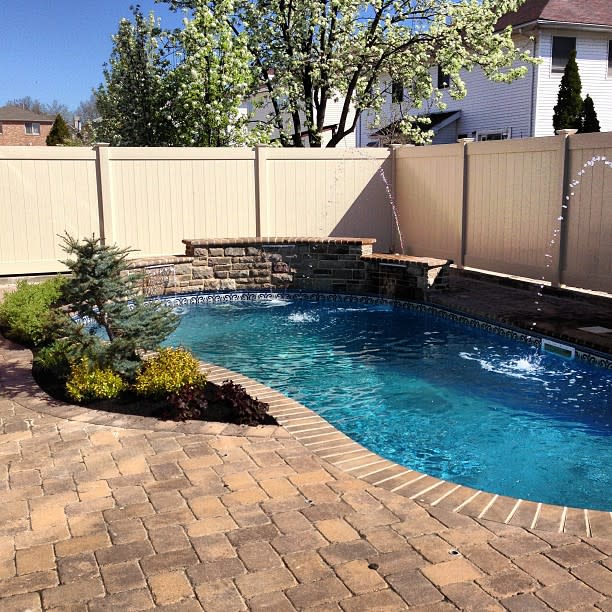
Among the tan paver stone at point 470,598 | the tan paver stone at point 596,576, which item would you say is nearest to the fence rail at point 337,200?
the tan paver stone at point 596,576

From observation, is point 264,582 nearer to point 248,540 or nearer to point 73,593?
point 248,540

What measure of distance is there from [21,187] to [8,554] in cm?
1023

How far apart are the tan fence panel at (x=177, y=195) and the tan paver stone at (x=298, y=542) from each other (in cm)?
1032

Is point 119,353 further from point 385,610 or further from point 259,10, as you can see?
point 259,10

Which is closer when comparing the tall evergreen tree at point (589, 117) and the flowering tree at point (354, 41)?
the flowering tree at point (354, 41)

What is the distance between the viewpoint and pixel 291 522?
12.4 ft

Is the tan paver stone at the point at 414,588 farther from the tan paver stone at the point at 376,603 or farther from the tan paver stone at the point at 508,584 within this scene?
the tan paver stone at the point at 508,584

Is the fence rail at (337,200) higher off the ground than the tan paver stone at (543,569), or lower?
higher

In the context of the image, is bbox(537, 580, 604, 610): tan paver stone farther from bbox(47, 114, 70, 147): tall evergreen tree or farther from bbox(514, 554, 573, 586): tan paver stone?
bbox(47, 114, 70, 147): tall evergreen tree

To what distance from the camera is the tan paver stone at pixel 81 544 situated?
3498 mm

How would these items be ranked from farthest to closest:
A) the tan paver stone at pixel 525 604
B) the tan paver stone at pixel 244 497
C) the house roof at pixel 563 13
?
the house roof at pixel 563 13 < the tan paver stone at pixel 244 497 < the tan paver stone at pixel 525 604

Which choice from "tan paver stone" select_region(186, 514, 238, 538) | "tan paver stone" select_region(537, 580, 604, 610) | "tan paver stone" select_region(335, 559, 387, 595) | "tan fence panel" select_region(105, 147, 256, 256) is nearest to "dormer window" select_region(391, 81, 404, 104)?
"tan fence panel" select_region(105, 147, 256, 256)

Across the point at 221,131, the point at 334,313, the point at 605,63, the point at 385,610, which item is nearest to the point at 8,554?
the point at 385,610

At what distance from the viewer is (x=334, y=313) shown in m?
10.9
